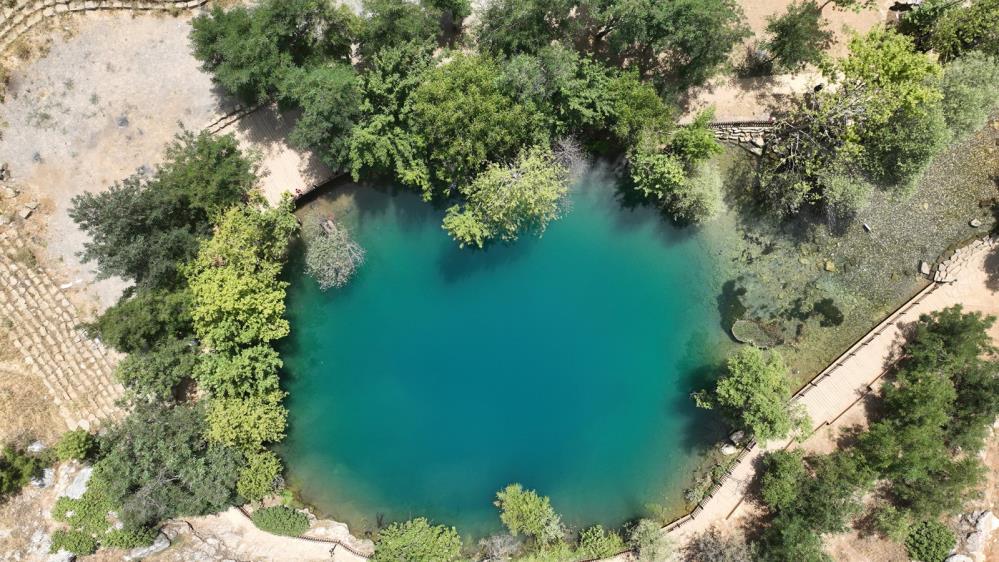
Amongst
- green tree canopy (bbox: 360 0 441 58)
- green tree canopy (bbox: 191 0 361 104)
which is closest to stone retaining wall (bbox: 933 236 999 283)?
green tree canopy (bbox: 360 0 441 58)

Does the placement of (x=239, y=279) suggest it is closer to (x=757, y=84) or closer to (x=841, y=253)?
(x=757, y=84)

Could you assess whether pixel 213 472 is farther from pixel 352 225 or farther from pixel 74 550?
pixel 352 225

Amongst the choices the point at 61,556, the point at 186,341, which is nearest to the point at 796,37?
the point at 186,341

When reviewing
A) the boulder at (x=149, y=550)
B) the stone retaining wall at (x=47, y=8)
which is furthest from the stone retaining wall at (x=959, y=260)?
the boulder at (x=149, y=550)

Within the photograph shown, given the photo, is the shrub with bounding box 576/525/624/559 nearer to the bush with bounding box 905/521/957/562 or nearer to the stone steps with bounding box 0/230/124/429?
the bush with bounding box 905/521/957/562

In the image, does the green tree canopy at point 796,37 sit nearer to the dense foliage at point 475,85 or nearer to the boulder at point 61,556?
the dense foliage at point 475,85
